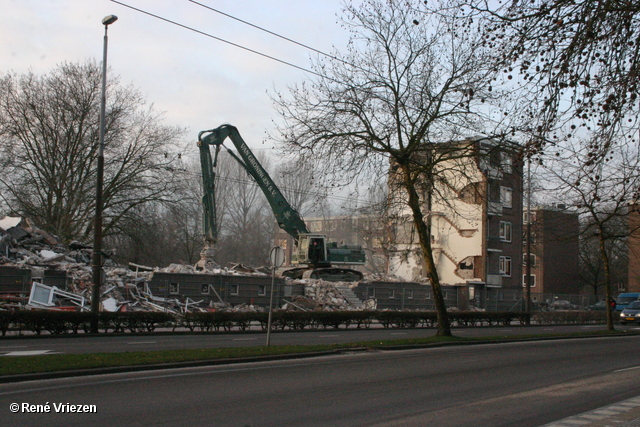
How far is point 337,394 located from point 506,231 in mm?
51716

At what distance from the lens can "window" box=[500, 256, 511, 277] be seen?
58.1m

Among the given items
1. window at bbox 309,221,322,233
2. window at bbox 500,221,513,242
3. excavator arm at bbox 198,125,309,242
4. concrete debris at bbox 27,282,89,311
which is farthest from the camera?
window at bbox 309,221,322,233

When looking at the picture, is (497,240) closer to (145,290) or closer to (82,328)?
(145,290)

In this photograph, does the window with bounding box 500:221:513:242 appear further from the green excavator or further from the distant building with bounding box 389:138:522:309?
the green excavator

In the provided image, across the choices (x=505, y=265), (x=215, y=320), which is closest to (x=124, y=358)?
(x=215, y=320)

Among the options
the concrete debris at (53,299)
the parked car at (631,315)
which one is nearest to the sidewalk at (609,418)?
the concrete debris at (53,299)

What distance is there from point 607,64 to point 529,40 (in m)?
1.36

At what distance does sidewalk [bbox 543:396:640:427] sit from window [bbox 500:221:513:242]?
49881 millimetres

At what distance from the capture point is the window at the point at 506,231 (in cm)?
5790

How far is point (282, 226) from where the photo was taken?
39.7 metres

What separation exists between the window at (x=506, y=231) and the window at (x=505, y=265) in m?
1.71

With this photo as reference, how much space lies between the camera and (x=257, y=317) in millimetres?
27141

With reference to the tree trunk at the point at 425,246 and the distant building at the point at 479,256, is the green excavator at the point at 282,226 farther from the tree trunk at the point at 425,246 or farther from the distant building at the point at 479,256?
the tree trunk at the point at 425,246

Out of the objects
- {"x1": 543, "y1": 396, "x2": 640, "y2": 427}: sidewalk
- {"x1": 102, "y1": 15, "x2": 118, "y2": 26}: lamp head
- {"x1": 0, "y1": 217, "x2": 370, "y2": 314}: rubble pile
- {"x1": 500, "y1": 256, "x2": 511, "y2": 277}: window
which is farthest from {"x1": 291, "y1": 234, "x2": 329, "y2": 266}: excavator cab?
{"x1": 543, "y1": 396, "x2": 640, "y2": 427}: sidewalk
